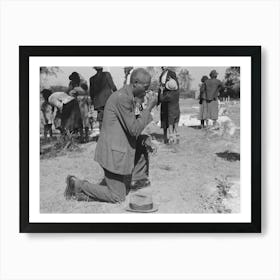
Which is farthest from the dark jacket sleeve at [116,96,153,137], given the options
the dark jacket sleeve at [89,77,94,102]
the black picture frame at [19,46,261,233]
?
the black picture frame at [19,46,261,233]

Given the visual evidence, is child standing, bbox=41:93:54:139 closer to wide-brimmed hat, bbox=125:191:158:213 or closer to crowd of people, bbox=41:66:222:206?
crowd of people, bbox=41:66:222:206

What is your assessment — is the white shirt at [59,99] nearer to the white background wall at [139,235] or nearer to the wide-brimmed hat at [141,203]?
the white background wall at [139,235]

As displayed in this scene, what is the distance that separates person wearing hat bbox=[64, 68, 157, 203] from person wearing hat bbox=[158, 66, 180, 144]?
69mm

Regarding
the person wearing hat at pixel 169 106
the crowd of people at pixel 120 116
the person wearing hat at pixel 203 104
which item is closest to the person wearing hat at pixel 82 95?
the crowd of people at pixel 120 116

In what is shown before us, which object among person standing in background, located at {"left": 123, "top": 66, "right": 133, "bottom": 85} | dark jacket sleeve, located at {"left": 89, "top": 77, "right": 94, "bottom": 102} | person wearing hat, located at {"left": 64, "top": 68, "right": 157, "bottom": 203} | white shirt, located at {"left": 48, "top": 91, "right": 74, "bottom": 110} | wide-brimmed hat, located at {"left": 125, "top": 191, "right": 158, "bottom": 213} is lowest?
wide-brimmed hat, located at {"left": 125, "top": 191, "right": 158, "bottom": 213}

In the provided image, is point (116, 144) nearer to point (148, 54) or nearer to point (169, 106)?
point (169, 106)

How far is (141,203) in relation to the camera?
9.19 ft

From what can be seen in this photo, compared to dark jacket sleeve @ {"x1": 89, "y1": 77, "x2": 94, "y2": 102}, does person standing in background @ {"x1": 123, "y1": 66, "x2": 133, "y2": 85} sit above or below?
above

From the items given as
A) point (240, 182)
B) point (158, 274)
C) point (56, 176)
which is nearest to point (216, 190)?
point (240, 182)

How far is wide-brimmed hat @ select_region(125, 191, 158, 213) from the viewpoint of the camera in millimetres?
2801
